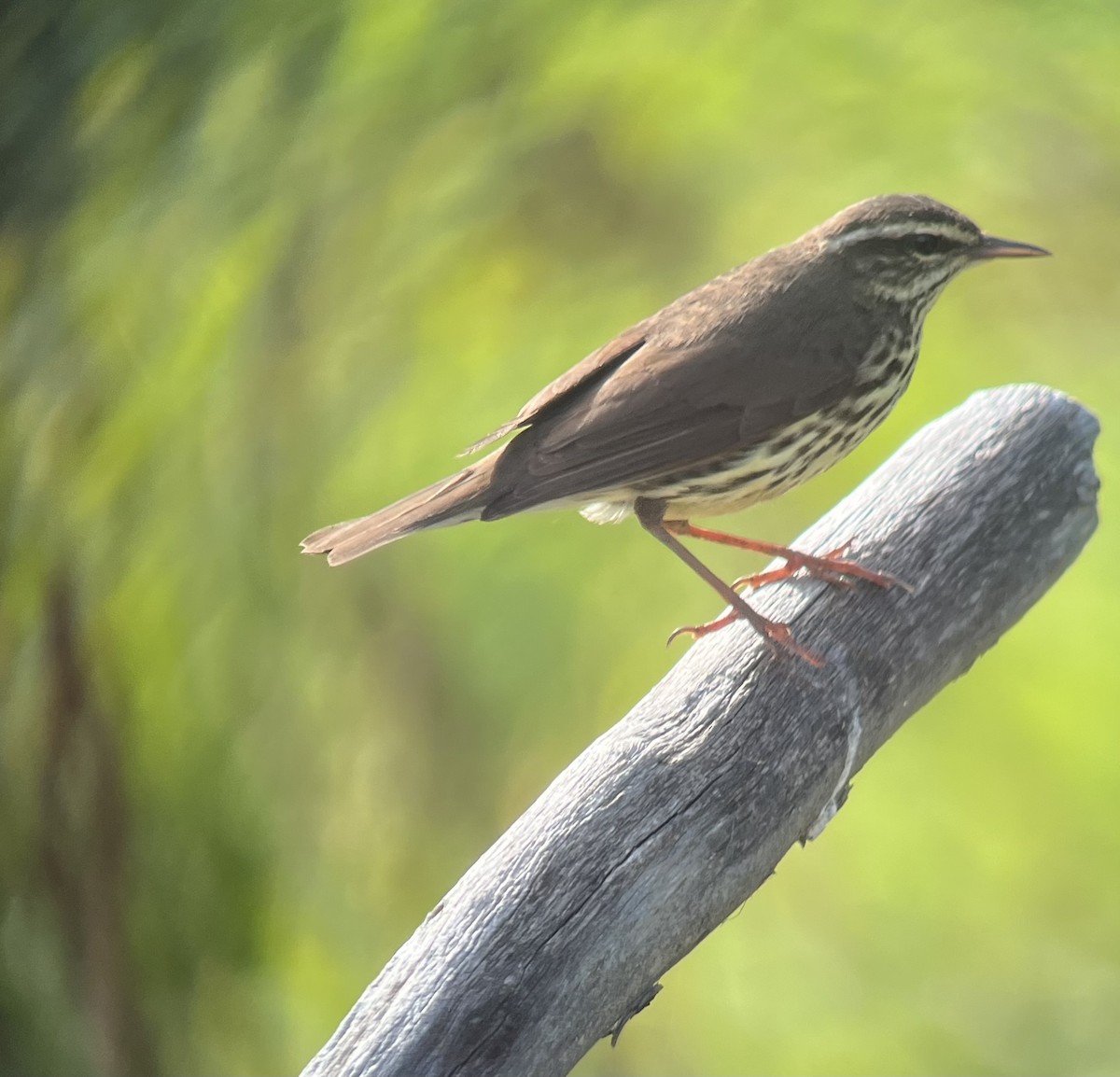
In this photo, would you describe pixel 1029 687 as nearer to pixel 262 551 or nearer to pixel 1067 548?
pixel 1067 548

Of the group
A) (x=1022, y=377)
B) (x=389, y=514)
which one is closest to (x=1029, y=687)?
(x=1022, y=377)

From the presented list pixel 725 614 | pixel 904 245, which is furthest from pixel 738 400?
pixel 904 245

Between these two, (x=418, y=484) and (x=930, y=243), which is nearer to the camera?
(x=930, y=243)

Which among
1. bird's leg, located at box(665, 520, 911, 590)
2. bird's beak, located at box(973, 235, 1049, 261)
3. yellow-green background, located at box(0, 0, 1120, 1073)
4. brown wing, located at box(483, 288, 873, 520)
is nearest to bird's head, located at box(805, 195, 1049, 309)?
bird's beak, located at box(973, 235, 1049, 261)

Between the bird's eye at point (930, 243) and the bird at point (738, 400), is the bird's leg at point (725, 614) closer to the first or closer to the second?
the bird at point (738, 400)

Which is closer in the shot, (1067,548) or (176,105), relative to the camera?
(1067,548)

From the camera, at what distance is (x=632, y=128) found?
14.6ft

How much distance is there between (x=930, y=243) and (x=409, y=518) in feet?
4.53

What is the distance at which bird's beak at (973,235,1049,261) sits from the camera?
3.06 meters

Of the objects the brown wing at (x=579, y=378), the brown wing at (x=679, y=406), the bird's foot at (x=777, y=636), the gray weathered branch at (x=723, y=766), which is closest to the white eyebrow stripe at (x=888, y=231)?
the brown wing at (x=679, y=406)

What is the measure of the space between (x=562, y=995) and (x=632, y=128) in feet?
10.3

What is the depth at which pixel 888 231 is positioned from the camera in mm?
3047

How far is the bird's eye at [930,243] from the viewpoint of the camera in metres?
3.07

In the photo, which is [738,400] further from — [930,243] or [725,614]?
[930,243]
